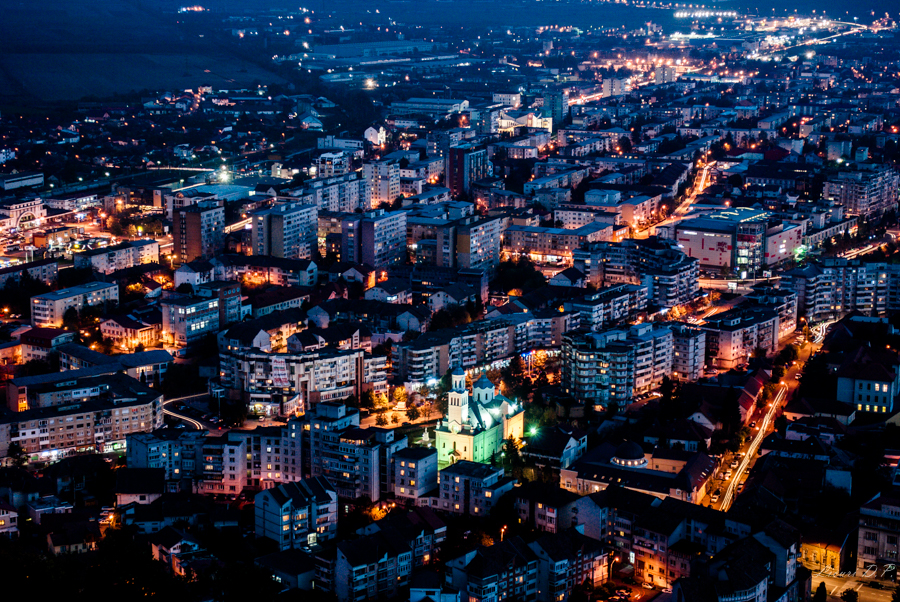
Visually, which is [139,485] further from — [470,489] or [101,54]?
[101,54]

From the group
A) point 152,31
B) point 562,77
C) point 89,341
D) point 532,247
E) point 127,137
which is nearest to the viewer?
point 89,341

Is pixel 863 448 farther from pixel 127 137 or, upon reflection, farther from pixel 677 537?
pixel 127 137

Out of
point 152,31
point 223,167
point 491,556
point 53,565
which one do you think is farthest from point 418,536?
point 152,31

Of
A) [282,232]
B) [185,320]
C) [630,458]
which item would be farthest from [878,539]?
[282,232]

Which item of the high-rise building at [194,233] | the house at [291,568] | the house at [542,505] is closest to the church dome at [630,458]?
the house at [542,505]

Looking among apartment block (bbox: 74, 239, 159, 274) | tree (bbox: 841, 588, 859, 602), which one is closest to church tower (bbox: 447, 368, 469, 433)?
tree (bbox: 841, 588, 859, 602)
